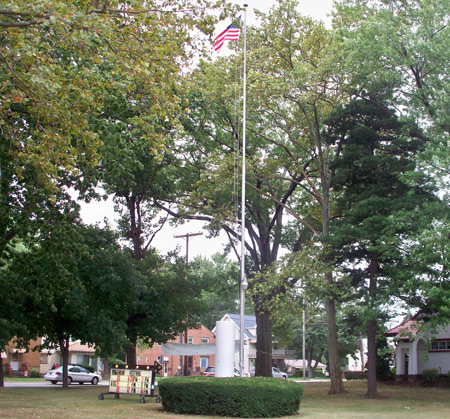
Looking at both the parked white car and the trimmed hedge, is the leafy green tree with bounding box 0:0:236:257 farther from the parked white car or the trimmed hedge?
the parked white car

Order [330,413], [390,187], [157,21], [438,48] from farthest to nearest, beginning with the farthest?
[390,187]
[438,48]
[330,413]
[157,21]

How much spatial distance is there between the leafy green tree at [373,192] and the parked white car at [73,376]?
24504mm

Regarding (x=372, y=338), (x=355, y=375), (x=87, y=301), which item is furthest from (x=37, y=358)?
(x=372, y=338)

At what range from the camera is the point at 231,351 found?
17.7 meters

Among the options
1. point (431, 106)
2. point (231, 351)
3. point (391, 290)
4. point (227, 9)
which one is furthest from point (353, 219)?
point (227, 9)

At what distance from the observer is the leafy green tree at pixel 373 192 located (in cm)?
2198

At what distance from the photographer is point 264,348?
110 ft

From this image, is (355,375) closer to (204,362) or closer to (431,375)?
(431,375)

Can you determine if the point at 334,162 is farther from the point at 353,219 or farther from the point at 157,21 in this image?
the point at 157,21

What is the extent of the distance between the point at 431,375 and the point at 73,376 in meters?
25.7

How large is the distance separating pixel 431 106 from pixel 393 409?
11754 mm

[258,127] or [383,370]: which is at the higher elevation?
[258,127]

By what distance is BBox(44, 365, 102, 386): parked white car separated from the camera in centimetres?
4022

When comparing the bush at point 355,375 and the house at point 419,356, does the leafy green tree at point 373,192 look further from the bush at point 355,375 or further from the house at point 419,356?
the bush at point 355,375
